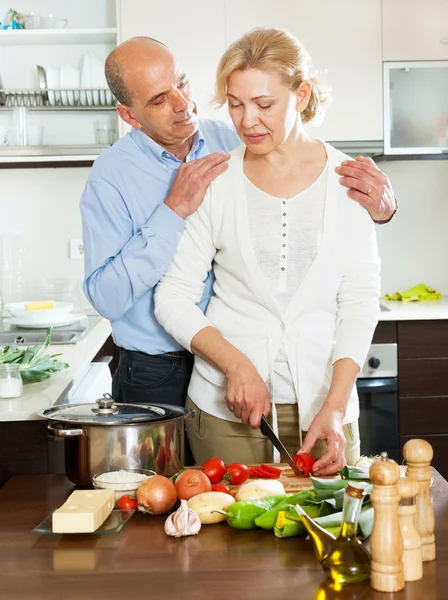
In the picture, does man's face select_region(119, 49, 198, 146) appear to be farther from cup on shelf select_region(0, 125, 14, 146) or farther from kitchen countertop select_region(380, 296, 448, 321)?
cup on shelf select_region(0, 125, 14, 146)

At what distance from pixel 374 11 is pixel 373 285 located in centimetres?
212

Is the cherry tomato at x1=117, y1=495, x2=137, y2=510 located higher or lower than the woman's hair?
lower

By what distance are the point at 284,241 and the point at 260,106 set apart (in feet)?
0.90

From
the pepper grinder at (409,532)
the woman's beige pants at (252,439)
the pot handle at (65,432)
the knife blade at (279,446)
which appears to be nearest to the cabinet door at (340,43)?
the woman's beige pants at (252,439)

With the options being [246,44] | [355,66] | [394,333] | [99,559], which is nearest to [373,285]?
[246,44]

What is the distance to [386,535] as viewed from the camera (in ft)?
3.43

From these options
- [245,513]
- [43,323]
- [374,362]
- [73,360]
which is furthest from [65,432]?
[374,362]

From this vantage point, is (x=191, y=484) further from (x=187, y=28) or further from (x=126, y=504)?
(x=187, y=28)

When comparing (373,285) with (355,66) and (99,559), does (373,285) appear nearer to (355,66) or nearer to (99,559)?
(99,559)

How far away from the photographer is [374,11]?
3.55 m

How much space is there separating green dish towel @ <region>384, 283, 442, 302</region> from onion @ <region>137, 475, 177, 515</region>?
2.65 meters

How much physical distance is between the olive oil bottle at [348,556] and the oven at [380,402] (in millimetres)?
2460

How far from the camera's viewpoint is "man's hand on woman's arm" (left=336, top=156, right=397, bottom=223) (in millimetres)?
1788

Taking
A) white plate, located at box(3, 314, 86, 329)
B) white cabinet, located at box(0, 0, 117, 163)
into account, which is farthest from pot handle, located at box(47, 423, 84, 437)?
white cabinet, located at box(0, 0, 117, 163)
